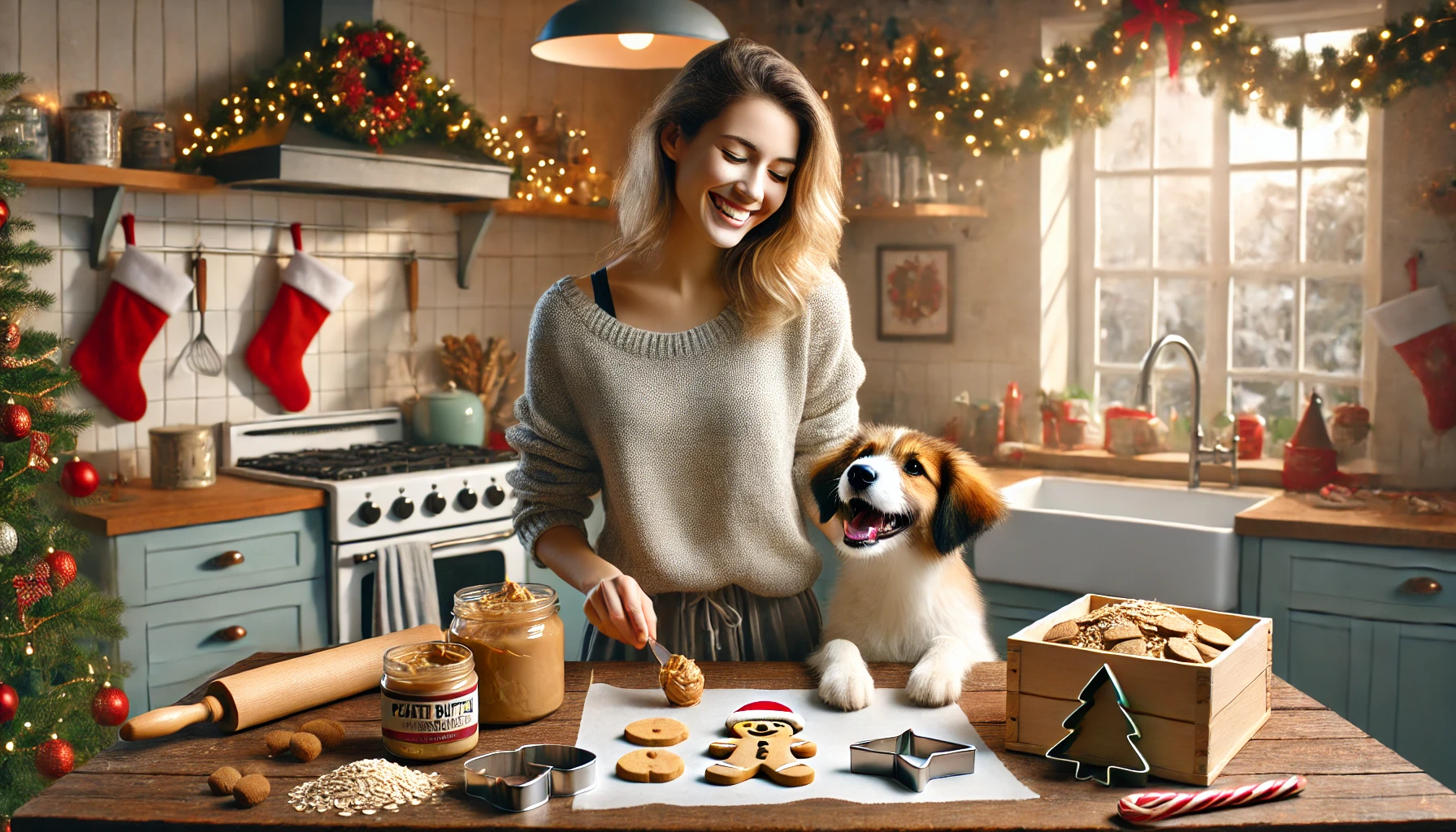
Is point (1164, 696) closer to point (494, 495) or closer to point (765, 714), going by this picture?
point (765, 714)

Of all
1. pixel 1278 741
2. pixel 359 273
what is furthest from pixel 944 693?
pixel 359 273

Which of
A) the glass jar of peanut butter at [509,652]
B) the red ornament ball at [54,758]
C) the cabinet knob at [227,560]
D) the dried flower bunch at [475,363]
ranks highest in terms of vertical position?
the dried flower bunch at [475,363]

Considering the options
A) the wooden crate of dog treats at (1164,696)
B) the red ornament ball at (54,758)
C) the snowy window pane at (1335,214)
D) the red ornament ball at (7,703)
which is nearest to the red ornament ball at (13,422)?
the red ornament ball at (7,703)

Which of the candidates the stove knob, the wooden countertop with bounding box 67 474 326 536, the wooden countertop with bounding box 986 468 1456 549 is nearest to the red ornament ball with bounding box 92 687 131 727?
the wooden countertop with bounding box 67 474 326 536

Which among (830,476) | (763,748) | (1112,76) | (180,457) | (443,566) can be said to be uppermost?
(1112,76)

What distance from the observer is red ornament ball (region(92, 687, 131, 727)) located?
2098 millimetres

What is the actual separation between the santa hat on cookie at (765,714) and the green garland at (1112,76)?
2.65 m

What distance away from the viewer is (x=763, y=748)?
1.10 metres

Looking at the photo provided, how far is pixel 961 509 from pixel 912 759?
42 cm

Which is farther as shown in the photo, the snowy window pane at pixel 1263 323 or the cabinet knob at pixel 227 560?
the snowy window pane at pixel 1263 323

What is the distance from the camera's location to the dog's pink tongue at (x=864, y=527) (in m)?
1.35

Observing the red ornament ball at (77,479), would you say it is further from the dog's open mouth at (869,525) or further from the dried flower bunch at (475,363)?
the dog's open mouth at (869,525)

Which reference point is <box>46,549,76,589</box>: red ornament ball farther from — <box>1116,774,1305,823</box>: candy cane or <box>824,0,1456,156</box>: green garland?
<box>824,0,1456,156</box>: green garland

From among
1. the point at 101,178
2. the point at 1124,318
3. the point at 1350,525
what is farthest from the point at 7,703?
the point at 1124,318
